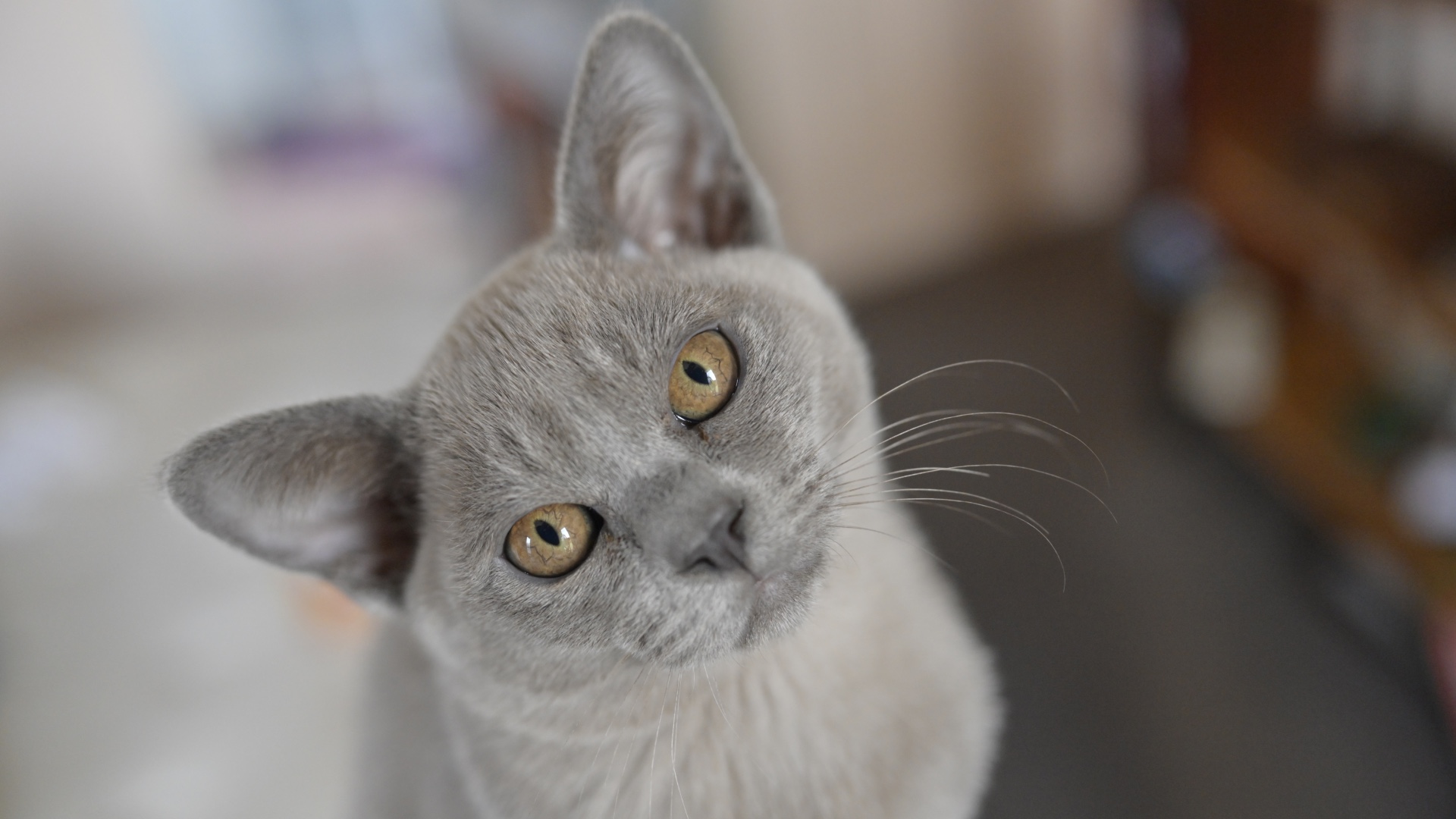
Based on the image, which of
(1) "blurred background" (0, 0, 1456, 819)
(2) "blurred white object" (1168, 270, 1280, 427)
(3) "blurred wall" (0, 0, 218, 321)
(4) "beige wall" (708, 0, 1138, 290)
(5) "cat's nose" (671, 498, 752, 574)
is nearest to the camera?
(5) "cat's nose" (671, 498, 752, 574)

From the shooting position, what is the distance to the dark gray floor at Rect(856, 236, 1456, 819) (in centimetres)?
147

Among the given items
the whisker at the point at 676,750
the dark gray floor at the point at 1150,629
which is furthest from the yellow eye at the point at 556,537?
the dark gray floor at the point at 1150,629

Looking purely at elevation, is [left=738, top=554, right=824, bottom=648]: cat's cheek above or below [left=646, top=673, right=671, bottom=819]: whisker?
above

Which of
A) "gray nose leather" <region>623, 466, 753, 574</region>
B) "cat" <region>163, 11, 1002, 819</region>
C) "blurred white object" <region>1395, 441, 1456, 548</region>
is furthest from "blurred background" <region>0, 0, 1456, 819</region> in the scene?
"gray nose leather" <region>623, 466, 753, 574</region>

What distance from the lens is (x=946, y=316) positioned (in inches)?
100

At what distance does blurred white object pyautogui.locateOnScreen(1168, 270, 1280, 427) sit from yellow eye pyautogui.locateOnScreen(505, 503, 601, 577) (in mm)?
1687

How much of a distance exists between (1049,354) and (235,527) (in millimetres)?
1979

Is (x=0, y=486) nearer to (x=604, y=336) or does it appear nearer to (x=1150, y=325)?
(x=604, y=336)

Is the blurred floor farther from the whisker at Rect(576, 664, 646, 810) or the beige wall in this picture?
the beige wall

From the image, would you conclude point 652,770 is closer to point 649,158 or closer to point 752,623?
point 752,623

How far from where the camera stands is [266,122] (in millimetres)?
2639

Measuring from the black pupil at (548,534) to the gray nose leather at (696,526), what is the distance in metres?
0.06

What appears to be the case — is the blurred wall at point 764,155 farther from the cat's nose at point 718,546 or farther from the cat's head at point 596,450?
the cat's nose at point 718,546

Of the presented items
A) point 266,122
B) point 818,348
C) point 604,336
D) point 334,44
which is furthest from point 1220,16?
point 266,122
